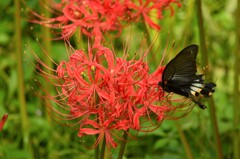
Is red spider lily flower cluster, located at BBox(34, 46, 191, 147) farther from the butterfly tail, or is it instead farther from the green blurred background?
the green blurred background

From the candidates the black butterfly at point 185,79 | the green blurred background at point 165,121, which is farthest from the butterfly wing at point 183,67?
the green blurred background at point 165,121

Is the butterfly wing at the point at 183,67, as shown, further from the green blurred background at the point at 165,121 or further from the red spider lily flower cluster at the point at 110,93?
the green blurred background at the point at 165,121

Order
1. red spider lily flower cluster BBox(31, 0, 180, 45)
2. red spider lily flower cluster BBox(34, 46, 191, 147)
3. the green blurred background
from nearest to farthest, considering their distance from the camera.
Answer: red spider lily flower cluster BBox(34, 46, 191, 147) < red spider lily flower cluster BBox(31, 0, 180, 45) < the green blurred background

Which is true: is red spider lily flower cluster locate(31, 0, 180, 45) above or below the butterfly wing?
above

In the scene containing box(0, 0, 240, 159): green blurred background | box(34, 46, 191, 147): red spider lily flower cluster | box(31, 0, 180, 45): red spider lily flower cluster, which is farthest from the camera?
box(0, 0, 240, 159): green blurred background

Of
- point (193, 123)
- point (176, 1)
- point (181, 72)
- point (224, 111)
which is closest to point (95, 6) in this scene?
point (176, 1)

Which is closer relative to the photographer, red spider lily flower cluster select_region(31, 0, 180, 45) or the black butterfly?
the black butterfly

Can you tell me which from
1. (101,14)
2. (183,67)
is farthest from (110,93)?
(101,14)

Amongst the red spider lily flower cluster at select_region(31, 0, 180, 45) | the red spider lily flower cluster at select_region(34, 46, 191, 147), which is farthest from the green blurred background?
the red spider lily flower cluster at select_region(34, 46, 191, 147)
